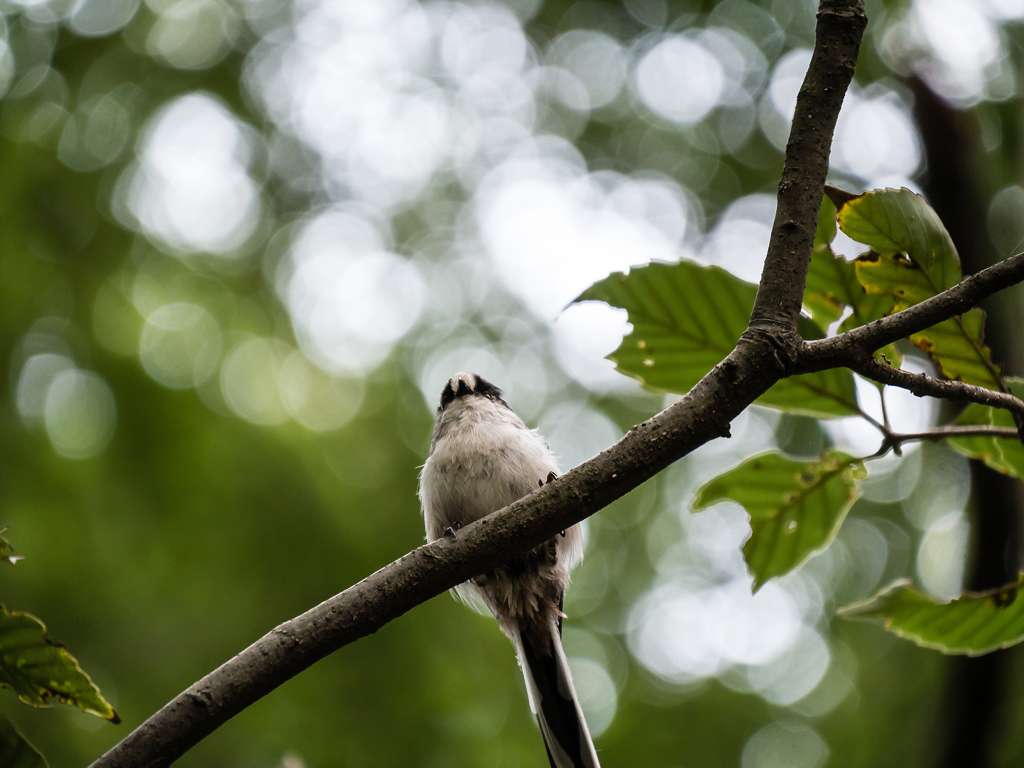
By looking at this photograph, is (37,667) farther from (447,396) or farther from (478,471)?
(447,396)

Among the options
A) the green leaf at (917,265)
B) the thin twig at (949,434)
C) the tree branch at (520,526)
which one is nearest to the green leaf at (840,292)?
the green leaf at (917,265)

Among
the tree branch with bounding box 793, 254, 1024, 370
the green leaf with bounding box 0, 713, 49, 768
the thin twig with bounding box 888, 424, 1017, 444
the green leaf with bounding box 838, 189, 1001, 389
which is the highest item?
the green leaf with bounding box 838, 189, 1001, 389

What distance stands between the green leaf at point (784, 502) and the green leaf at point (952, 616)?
27 centimetres

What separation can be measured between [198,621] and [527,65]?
610 cm

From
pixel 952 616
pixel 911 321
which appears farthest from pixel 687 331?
pixel 952 616

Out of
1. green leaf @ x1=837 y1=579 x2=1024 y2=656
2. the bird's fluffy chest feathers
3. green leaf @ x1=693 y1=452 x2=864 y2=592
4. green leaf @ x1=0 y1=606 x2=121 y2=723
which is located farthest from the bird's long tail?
green leaf @ x1=0 y1=606 x2=121 y2=723

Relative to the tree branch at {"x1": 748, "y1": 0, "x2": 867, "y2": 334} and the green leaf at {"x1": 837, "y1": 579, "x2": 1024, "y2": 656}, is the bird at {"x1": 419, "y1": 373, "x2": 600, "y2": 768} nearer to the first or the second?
the green leaf at {"x1": 837, "y1": 579, "x2": 1024, "y2": 656}

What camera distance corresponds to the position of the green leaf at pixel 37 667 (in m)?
1.54

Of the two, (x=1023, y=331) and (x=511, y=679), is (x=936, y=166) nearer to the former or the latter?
(x=1023, y=331)

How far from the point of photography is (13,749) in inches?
60.0

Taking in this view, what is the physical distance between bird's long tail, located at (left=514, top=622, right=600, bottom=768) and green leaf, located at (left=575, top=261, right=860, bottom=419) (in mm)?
1419

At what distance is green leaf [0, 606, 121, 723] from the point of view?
154cm

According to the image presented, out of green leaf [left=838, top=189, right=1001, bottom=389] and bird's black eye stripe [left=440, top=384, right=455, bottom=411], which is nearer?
green leaf [left=838, top=189, right=1001, bottom=389]

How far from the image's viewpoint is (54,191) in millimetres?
5559
